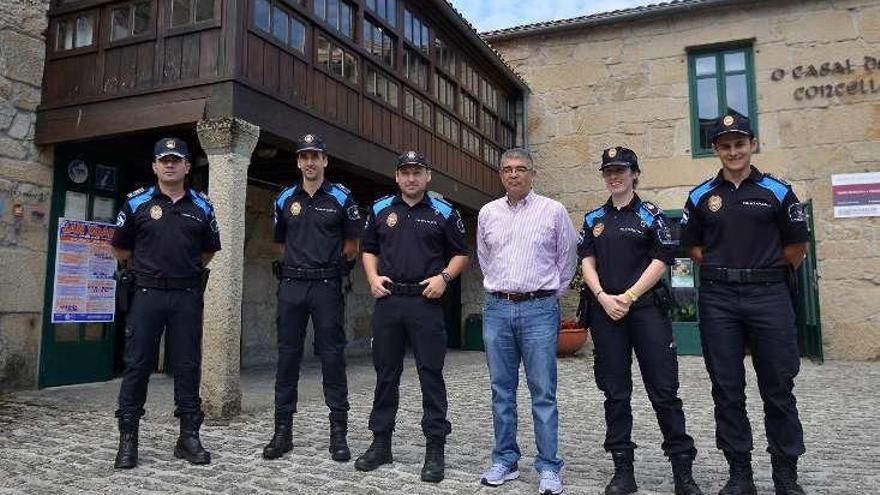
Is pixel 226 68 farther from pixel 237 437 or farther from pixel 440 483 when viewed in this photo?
pixel 440 483

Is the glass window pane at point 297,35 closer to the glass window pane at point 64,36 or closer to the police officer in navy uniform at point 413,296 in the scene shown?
the glass window pane at point 64,36

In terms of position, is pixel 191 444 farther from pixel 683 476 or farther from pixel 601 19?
pixel 601 19

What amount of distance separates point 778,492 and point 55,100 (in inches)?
286

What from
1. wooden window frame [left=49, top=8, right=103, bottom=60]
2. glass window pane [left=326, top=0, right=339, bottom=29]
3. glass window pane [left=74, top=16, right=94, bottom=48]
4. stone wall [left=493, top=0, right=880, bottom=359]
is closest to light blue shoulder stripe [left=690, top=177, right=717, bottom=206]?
glass window pane [left=326, top=0, right=339, bottom=29]

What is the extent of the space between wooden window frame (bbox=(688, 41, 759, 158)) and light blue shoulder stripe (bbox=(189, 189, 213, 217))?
995cm

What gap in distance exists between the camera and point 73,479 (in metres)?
3.78

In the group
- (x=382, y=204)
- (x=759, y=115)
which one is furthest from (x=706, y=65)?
(x=382, y=204)

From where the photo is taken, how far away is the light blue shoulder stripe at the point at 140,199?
4.25m

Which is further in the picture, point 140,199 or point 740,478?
point 140,199

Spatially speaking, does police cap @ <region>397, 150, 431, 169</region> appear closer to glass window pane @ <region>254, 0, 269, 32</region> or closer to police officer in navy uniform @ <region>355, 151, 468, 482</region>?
police officer in navy uniform @ <region>355, 151, 468, 482</region>

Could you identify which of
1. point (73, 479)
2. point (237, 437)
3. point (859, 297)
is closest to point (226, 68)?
point (237, 437)

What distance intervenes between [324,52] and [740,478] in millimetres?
5720

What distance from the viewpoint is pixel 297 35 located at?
262 inches

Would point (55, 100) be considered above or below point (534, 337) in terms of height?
above
